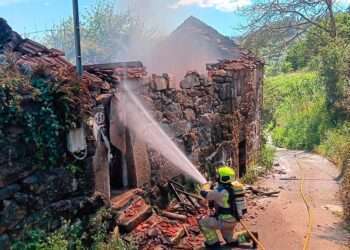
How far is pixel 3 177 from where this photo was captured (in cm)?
376

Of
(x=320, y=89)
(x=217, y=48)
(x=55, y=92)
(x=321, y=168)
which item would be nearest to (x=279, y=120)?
(x=320, y=89)

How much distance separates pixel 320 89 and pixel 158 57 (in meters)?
13.6

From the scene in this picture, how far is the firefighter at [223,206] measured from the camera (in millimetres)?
5031

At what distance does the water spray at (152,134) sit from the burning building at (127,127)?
7 cm

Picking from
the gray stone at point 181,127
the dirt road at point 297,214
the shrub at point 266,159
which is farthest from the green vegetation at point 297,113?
the gray stone at point 181,127

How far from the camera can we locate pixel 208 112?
8445 mm

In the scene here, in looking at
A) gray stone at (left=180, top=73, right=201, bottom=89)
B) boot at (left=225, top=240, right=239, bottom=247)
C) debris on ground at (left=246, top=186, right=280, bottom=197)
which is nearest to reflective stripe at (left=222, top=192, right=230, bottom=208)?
boot at (left=225, top=240, right=239, bottom=247)

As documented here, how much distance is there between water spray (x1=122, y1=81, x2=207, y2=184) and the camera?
584 centimetres

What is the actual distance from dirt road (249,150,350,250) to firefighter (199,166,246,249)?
1257 millimetres

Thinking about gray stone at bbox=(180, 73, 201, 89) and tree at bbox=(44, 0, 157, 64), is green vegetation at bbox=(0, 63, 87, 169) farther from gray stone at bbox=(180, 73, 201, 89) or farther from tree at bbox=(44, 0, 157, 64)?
tree at bbox=(44, 0, 157, 64)

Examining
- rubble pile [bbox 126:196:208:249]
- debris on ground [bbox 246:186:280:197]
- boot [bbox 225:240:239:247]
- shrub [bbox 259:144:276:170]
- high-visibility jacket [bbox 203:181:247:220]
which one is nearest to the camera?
high-visibility jacket [bbox 203:181:247:220]

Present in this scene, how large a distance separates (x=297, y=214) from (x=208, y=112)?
9.12 feet

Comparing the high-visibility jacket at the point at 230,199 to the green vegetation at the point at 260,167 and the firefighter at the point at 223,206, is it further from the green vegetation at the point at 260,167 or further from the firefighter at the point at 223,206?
the green vegetation at the point at 260,167

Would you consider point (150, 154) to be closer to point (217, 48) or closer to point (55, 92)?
point (55, 92)
